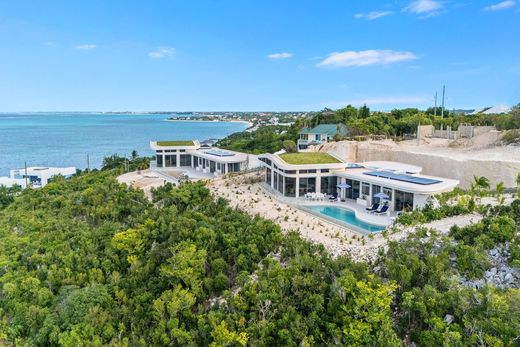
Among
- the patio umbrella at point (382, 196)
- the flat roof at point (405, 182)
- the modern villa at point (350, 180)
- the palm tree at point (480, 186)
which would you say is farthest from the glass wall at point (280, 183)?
the palm tree at point (480, 186)

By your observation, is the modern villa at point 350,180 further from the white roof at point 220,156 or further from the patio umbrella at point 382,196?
the white roof at point 220,156

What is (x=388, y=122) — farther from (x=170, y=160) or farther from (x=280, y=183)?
(x=170, y=160)

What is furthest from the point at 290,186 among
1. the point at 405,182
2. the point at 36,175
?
the point at 36,175

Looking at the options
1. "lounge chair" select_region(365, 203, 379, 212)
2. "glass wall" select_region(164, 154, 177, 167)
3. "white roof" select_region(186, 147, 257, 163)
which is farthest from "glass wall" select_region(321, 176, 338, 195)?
"glass wall" select_region(164, 154, 177, 167)

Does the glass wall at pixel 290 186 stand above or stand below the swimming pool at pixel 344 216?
above

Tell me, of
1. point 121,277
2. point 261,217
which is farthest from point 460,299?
point 121,277

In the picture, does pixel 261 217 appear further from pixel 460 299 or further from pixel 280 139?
pixel 280 139
